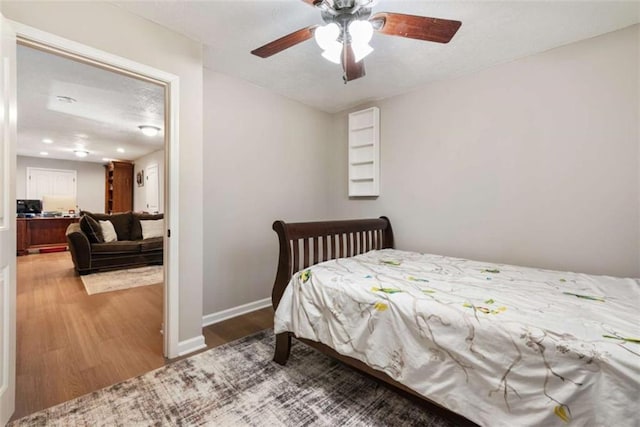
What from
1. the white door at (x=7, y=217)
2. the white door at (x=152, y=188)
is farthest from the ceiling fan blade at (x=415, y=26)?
the white door at (x=152, y=188)

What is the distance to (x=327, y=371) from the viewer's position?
6.01 feet

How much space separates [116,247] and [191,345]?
11.8ft

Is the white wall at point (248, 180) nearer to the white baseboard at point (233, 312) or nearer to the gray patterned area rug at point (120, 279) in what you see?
the white baseboard at point (233, 312)

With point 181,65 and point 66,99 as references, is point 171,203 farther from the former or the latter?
point 66,99

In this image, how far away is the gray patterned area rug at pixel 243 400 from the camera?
1399 millimetres

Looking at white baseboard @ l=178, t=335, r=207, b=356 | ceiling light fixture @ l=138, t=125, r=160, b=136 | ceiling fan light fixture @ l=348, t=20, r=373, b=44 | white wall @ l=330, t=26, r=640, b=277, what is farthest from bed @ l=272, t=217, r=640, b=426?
ceiling light fixture @ l=138, t=125, r=160, b=136

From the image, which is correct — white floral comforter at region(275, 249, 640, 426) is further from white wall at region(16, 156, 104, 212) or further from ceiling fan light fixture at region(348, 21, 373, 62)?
white wall at region(16, 156, 104, 212)

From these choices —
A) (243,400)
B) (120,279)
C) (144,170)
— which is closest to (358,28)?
(243,400)

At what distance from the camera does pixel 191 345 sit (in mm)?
2072

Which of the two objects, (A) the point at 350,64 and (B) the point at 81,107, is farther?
(B) the point at 81,107

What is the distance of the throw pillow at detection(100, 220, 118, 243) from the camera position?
15.8 feet

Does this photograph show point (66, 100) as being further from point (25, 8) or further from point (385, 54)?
point (385, 54)

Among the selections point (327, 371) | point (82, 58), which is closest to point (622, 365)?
point (327, 371)

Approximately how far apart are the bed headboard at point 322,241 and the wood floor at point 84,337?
882 millimetres
